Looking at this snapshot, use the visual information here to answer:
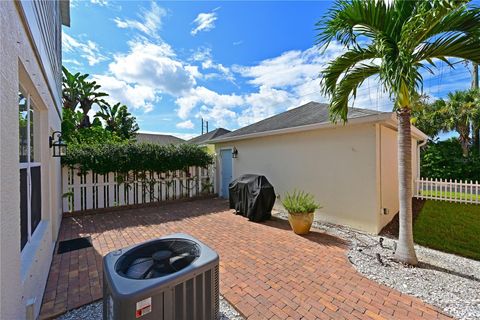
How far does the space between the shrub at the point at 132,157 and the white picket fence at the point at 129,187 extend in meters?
0.33

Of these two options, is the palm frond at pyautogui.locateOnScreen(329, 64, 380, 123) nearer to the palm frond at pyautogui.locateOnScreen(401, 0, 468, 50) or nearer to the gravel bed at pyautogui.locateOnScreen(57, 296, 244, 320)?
the palm frond at pyautogui.locateOnScreen(401, 0, 468, 50)

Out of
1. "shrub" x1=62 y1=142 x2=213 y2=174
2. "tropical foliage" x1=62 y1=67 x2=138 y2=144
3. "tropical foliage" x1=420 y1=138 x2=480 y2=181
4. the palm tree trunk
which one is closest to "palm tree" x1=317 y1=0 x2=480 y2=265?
the palm tree trunk

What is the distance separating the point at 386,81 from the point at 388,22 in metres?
1.22

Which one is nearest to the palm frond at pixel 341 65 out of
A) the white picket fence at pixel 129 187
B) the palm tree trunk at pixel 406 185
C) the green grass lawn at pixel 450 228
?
the palm tree trunk at pixel 406 185

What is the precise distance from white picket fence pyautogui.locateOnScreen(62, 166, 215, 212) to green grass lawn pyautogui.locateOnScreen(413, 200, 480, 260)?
8403 millimetres

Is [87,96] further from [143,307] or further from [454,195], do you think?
[454,195]

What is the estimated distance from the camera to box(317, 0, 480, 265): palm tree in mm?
3256

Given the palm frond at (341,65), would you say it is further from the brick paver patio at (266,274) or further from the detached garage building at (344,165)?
the brick paver patio at (266,274)

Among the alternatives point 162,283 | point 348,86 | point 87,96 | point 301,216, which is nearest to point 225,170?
point 301,216

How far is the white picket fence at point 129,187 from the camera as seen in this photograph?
769 centimetres

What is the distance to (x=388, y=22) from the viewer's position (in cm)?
373

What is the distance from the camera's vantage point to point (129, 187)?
8852mm

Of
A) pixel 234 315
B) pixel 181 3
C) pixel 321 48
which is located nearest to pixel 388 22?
pixel 321 48

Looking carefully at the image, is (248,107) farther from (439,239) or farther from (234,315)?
(234,315)
